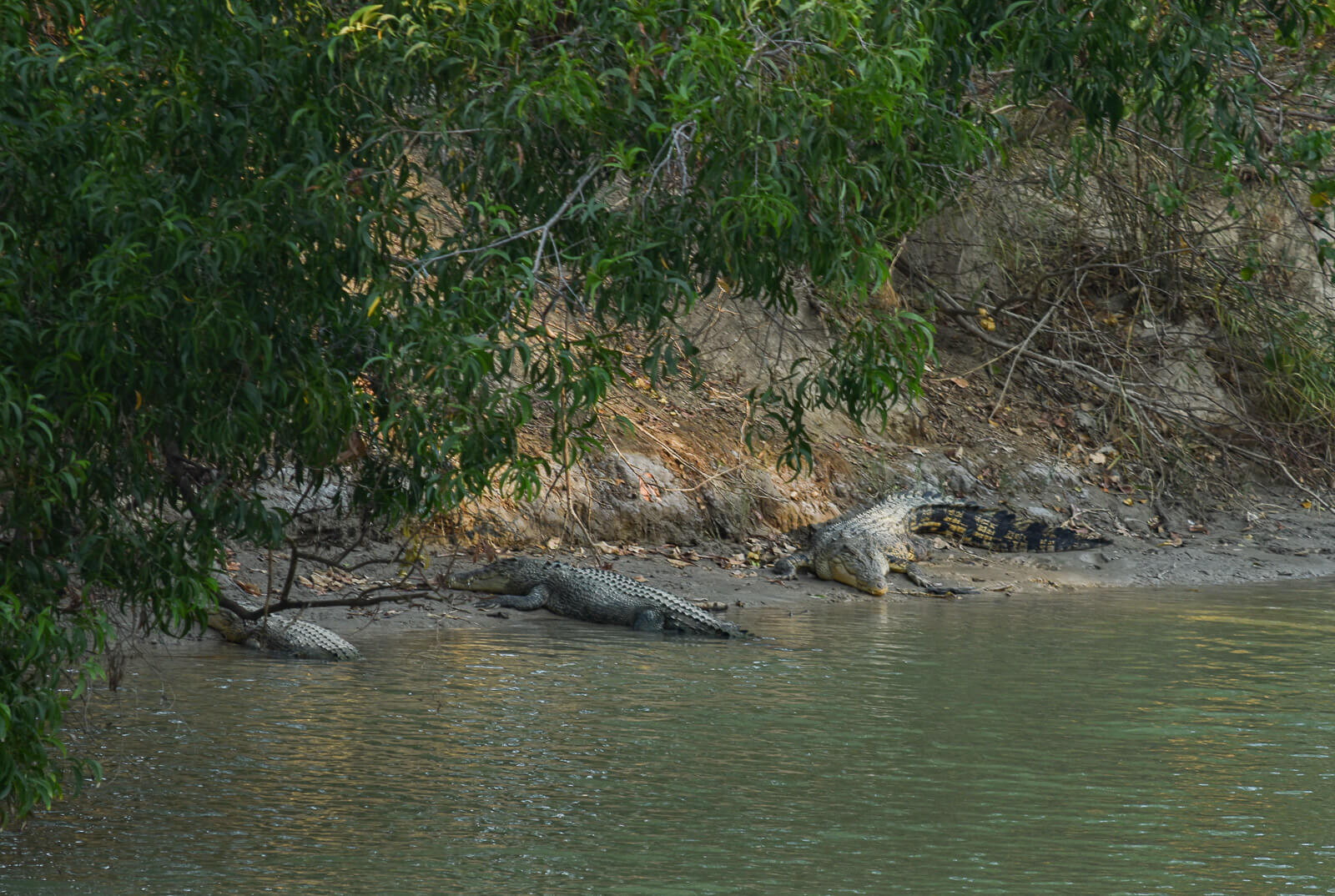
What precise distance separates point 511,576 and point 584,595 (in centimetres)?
62

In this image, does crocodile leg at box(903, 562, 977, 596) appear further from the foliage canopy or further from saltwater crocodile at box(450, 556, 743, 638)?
the foliage canopy

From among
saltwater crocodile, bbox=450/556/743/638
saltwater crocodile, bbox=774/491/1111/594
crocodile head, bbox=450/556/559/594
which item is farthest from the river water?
saltwater crocodile, bbox=774/491/1111/594

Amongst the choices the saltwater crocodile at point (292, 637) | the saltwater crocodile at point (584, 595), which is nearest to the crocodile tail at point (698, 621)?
the saltwater crocodile at point (584, 595)

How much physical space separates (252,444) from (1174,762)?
416cm

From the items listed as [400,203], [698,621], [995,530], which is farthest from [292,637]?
[995,530]

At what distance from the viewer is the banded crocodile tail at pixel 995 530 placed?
13180mm

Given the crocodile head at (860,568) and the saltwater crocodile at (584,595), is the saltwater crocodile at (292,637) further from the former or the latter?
the crocodile head at (860,568)

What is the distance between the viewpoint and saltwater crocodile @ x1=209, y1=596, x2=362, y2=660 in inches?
339

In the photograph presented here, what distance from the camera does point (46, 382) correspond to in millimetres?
4168

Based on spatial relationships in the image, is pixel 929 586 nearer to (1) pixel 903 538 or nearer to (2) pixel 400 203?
(1) pixel 903 538

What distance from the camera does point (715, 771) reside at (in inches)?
243

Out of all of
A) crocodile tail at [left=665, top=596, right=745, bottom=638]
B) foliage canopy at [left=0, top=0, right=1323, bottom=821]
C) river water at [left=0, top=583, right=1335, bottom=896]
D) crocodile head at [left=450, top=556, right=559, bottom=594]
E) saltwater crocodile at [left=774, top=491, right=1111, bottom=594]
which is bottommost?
river water at [left=0, top=583, right=1335, bottom=896]

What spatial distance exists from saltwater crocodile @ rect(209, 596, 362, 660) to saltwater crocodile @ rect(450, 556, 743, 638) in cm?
145

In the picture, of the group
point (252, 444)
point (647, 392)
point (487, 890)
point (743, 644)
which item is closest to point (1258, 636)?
point (743, 644)
